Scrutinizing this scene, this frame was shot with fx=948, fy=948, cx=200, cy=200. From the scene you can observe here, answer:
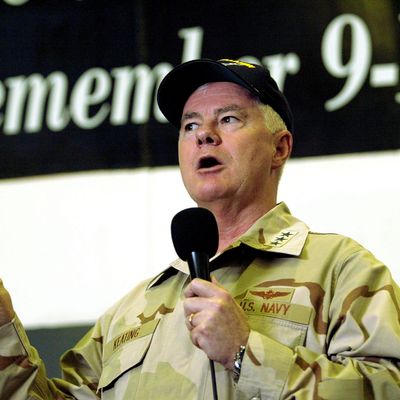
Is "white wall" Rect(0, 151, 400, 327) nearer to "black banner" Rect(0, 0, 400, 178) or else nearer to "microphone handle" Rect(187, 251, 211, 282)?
Answer: "black banner" Rect(0, 0, 400, 178)

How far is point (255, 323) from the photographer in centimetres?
159

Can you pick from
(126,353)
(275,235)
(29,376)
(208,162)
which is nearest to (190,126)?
(208,162)

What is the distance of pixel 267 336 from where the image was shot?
1.55 meters

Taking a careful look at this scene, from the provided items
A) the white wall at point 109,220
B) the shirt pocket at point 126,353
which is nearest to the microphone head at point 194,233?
the shirt pocket at point 126,353

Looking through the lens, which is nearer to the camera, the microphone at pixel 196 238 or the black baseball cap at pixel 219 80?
the microphone at pixel 196 238

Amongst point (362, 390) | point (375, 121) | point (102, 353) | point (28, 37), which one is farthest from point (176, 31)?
point (362, 390)

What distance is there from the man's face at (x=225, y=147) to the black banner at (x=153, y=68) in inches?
16.8

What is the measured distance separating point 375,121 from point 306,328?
843 millimetres

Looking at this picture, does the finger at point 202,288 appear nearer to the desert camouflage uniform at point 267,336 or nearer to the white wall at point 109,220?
the desert camouflage uniform at point 267,336

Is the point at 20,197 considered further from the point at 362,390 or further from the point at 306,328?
the point at 362,390

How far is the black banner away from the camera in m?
2.29

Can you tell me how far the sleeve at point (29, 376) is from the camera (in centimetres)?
168

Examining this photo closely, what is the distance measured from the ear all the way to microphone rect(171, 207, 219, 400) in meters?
0.46

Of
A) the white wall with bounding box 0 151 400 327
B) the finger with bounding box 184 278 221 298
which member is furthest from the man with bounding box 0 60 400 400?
the white wall with bounding box 0 151 400 327
